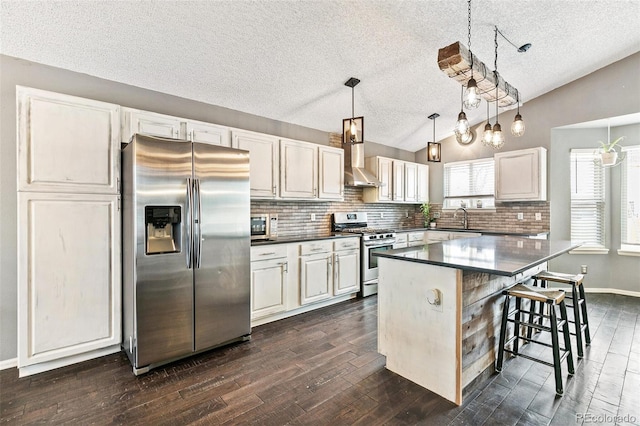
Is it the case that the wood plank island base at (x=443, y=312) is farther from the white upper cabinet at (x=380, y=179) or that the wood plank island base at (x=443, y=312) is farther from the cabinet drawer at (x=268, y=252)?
the white upper cabinet at (x=380, y=179)

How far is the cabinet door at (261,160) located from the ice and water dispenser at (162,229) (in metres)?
1.08

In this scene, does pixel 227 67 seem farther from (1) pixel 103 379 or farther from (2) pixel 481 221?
(2) pixel 481 221

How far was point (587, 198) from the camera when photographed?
467 centimetres

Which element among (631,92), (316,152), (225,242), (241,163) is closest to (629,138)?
(631,92)

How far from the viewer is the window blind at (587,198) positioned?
4.63m

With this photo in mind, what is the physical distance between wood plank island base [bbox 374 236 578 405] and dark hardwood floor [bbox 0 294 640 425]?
13cm

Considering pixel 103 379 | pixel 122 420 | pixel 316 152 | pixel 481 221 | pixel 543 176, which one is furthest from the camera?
pixel 481 221

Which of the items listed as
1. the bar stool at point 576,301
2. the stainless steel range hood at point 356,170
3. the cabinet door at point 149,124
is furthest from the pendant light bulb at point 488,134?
the cabinet door at point 149,124

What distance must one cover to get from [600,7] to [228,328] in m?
4.69

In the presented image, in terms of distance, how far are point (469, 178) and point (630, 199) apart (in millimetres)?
2183

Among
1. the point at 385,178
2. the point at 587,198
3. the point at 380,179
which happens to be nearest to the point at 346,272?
the point at 380,179

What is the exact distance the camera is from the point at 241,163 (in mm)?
2930

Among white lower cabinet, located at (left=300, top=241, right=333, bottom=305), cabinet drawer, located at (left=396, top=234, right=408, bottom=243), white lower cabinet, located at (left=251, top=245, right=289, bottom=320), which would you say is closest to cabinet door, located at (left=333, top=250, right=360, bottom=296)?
white lower cabinet, located at (left=300, top=241, right=333, bottom=305)

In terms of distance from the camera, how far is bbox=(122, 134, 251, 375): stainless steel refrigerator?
7.90 ft
